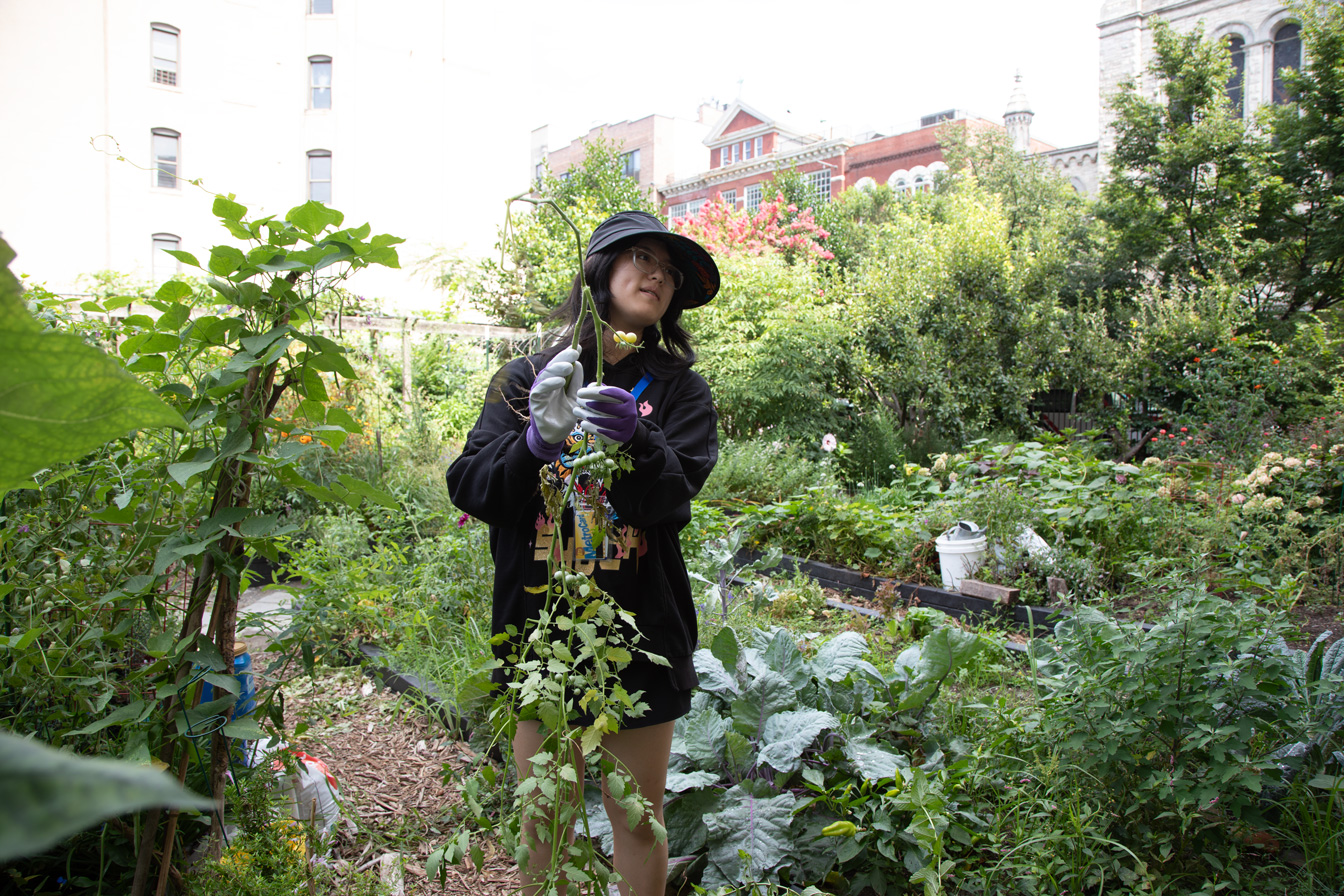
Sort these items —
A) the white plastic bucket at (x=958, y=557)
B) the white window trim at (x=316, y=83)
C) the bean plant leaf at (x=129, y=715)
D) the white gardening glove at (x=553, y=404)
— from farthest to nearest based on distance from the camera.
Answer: the white window trim at (x=316, y=83), the white plastic bucket at (x=958, y=557), the white gardening glove at (x=553, y=404), the bean plant leaf at (x=129, y=715)

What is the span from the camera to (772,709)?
7.66 feet

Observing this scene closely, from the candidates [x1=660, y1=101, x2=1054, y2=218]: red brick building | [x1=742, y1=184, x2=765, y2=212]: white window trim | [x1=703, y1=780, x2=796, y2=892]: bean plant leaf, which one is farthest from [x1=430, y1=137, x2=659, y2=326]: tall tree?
[x1=742, y1=184, x2=765, y2=212]: white window trim

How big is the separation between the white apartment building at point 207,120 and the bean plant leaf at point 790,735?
14405mm

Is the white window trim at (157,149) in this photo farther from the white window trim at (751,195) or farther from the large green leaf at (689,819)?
the white window trim at (751,195)

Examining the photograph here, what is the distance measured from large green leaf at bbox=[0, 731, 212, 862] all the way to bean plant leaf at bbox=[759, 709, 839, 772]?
83.3 inches

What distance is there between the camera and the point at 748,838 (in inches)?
79.4

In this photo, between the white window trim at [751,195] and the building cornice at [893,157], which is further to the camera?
the white window trim at [751,195]

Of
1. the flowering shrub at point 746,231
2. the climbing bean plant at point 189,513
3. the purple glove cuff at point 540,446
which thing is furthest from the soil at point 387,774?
the flowering shrub at point 746,231

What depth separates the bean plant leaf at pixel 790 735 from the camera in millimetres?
2129

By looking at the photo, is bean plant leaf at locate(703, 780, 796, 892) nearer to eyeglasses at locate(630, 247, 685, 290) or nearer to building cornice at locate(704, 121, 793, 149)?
eyeglasses at locate(630, 247, 685, 290)

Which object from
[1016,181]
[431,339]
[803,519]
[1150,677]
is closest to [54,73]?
[431,339]

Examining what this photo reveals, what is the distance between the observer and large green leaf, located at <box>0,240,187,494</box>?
318mm

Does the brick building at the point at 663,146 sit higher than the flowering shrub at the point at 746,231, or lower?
higher

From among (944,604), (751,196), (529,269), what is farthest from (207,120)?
(751,196)
